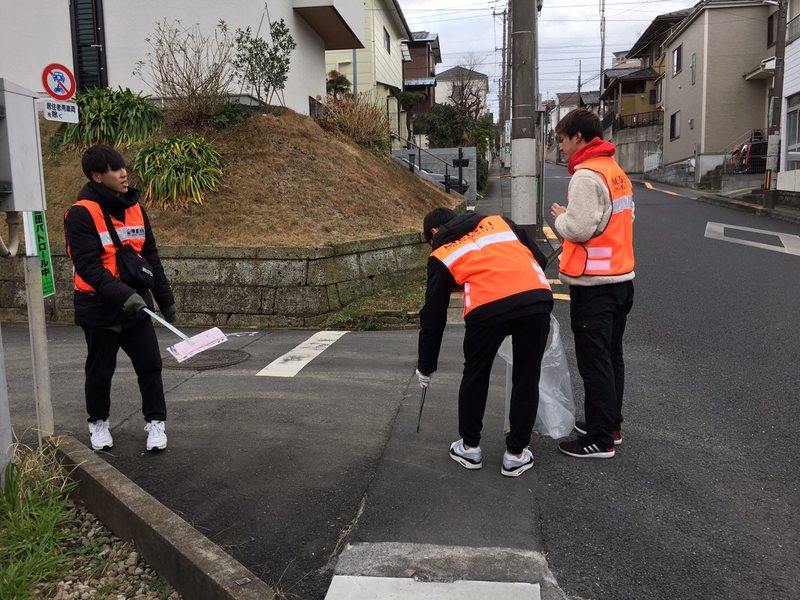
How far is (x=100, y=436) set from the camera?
13.0 feet

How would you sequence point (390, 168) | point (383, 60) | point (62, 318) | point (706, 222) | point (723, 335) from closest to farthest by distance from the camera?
point (723, 335), point (62, 318), point (390, 168), point (706, 222), point (383, 60)

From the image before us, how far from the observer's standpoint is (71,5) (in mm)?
11320

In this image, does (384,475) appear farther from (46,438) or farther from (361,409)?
(46,438)

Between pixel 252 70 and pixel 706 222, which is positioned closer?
pixel 252 70

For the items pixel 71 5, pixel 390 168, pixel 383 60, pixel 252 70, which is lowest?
pixel 390 168

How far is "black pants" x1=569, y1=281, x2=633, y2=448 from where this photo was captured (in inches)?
145

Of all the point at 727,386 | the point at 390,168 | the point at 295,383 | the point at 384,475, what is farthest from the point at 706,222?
the point at 384,475

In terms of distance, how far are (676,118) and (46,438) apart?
1358 inches

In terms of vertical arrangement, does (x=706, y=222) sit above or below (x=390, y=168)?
below

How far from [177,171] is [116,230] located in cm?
587

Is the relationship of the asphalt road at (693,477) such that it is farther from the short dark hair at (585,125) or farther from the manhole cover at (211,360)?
the manhole cover at (211,360)

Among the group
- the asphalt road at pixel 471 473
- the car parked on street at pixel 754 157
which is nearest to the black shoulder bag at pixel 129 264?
the asphalt road at pixel 471 473

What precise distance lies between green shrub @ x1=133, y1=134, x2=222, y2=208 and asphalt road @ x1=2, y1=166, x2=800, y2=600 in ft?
10.1

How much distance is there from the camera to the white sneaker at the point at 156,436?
3.96 metres
